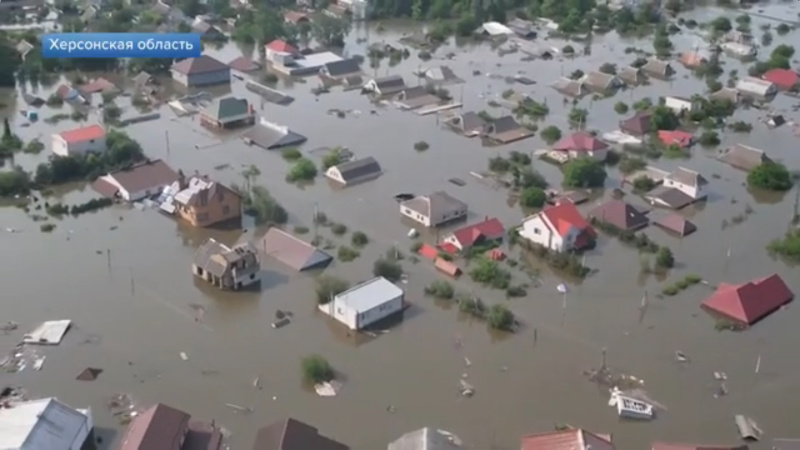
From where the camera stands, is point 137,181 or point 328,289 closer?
point 328,289

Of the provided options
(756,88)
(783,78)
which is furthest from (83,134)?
(783,78)

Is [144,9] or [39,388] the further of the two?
[144,9]

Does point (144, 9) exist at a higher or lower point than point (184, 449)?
lower

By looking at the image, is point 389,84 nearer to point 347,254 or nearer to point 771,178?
point 347,254

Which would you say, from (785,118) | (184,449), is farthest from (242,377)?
(785,118)

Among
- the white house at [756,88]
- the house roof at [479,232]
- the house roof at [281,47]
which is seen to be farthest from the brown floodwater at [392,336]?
the house roof at [281,47]

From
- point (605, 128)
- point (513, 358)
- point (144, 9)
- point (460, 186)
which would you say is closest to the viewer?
point (513, 358)

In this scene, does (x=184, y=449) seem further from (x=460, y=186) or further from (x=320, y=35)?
(x=320, y=35)
